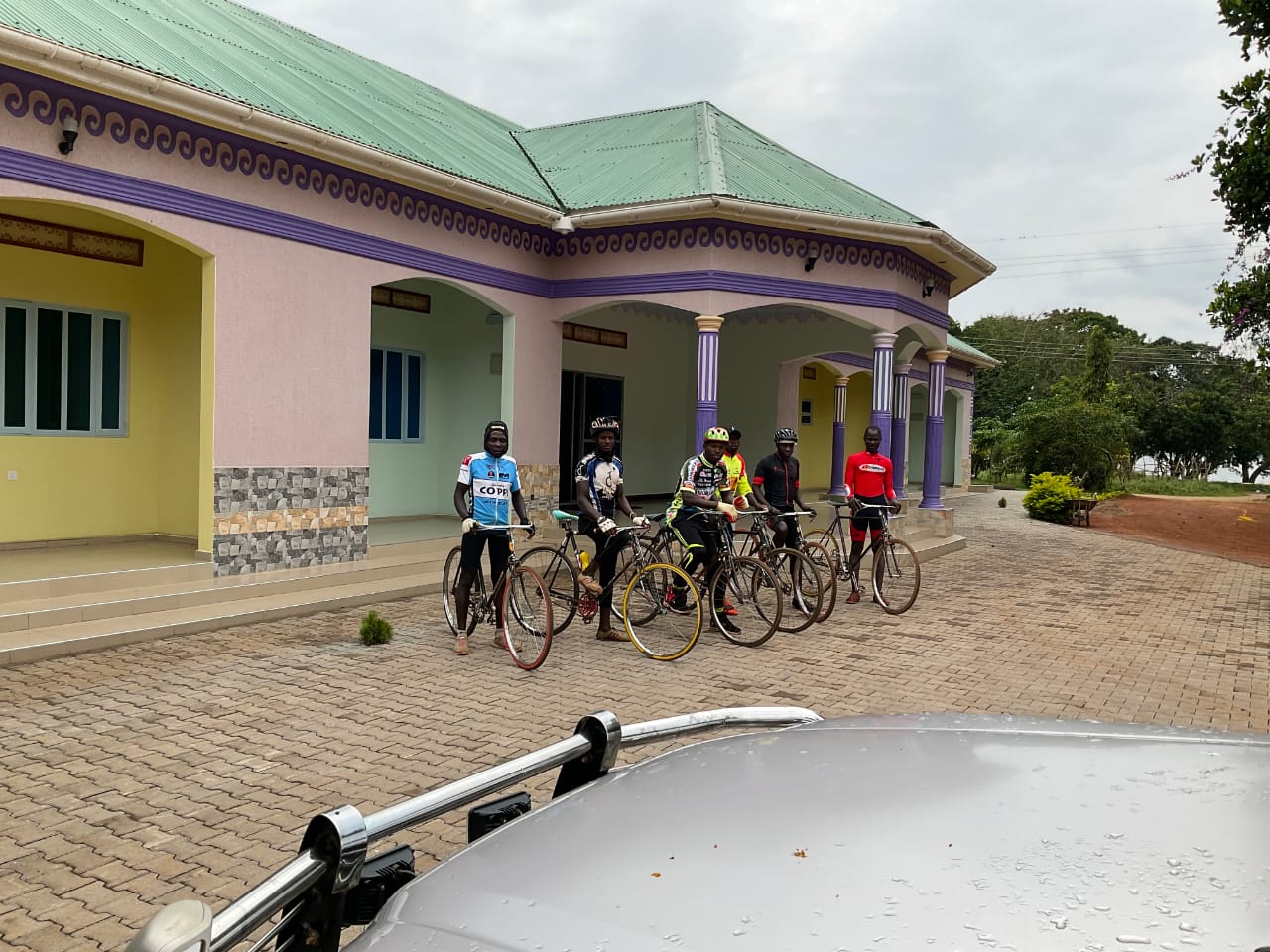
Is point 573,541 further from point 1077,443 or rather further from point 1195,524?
point 1077,443

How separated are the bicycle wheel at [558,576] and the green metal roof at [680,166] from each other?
16.4ft

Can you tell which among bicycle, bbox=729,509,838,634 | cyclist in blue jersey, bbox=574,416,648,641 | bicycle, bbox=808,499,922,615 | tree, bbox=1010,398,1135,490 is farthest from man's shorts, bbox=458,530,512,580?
tree, bbox=1010,398,1135,490

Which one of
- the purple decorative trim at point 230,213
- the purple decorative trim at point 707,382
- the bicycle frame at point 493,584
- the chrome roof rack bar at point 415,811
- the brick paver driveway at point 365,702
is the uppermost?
the purple decorative trim at point 230,213

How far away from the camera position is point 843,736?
2.17 meters

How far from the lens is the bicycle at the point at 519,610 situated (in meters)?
6.57

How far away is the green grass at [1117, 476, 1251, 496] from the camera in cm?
3469

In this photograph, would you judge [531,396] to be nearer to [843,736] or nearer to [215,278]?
[215,278]

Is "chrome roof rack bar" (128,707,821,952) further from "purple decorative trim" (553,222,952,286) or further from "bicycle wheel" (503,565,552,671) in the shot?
"purple decorative trim" (553,222,952,286)

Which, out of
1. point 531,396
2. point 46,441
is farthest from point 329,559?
point 531,396

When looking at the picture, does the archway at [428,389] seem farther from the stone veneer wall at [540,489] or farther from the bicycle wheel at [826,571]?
the bicycle wheel at [826,571]

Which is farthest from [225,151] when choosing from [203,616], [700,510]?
[700,510]

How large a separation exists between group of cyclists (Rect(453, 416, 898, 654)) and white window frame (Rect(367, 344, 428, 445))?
4.57m

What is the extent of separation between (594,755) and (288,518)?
7.52 metres

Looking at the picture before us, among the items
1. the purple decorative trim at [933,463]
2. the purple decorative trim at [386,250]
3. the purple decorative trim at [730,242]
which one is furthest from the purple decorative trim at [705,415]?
the purple decorative trim at [933,463]
